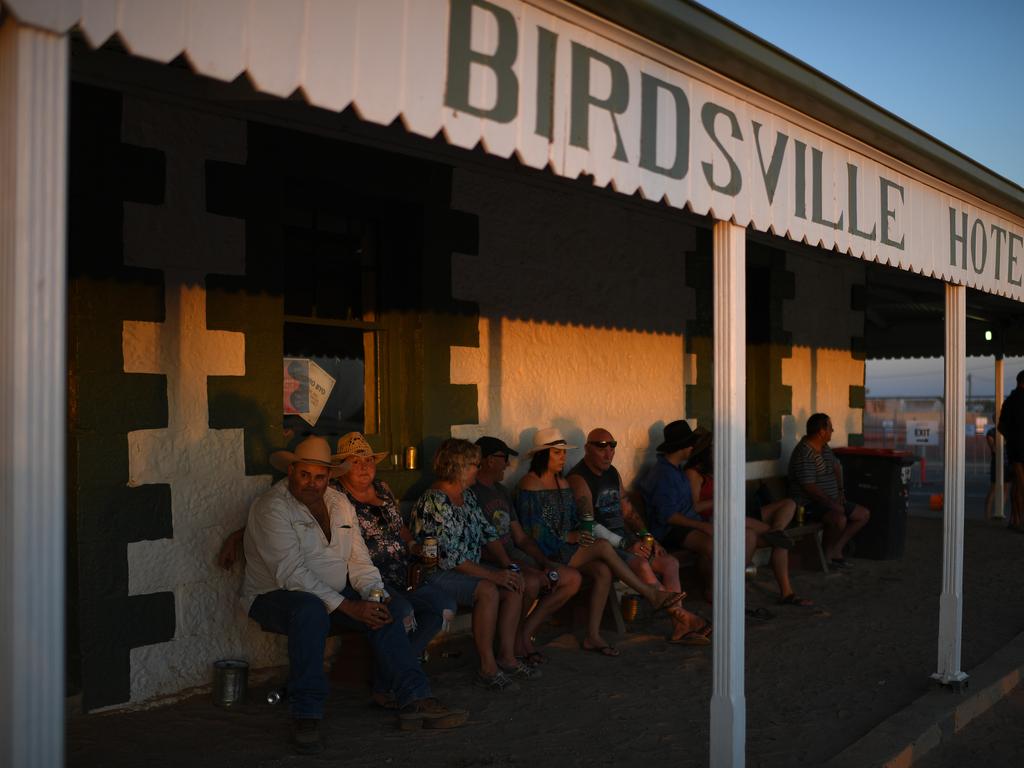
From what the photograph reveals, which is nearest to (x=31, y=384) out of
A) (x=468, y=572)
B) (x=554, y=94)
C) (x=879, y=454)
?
(x=554, y=94)

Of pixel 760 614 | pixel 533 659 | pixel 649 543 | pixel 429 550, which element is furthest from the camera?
pixel 760 614

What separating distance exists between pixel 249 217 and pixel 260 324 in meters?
0.51

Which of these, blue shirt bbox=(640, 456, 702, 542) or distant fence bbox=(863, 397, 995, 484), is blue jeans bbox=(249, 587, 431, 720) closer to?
blue shirt bbox=(640, 456, 702, 542)

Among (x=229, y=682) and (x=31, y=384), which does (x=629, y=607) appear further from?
(x=31, y=384)

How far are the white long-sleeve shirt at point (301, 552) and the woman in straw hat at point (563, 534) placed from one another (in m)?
1.42

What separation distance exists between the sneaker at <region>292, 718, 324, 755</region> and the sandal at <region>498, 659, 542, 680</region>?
1.26 m

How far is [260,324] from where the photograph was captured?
4809 millimetres

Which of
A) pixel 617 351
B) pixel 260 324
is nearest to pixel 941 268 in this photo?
pixel 617 351

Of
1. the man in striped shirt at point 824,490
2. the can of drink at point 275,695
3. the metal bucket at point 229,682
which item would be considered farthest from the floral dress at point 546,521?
the man in striped shirt at point 824,490

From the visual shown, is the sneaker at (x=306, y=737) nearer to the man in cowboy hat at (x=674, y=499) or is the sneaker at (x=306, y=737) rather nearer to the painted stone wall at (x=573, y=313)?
the painted stone wall at (x=573, y=313)

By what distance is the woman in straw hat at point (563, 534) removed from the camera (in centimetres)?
573

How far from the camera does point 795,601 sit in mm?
7031

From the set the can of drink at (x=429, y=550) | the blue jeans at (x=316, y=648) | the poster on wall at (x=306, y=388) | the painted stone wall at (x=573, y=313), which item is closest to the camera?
the blue jeans at (x=316, y=648)

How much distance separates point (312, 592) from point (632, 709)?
1580 millimetres
